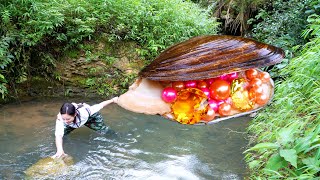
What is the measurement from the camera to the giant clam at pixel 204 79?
4.37 feet

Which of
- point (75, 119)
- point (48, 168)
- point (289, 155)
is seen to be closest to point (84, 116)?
point (75, 119)

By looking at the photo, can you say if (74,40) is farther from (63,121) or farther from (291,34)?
(291,34)

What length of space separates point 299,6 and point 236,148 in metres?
3.58

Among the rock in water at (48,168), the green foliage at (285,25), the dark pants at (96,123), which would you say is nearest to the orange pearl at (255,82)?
the rock in water at (48,168)

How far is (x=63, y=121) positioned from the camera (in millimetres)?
4031

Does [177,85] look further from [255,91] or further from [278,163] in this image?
[278,163]

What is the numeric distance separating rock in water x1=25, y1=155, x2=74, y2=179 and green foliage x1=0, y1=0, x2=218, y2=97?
6.93 feet

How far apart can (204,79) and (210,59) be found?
0.14 metres

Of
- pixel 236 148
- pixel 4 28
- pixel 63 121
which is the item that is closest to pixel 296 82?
pixel 236 148

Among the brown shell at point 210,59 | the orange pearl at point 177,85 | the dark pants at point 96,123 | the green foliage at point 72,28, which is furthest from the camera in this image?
the green foliage at point 72,28

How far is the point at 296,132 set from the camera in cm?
233

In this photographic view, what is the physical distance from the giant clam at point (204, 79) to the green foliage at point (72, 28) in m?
4.68

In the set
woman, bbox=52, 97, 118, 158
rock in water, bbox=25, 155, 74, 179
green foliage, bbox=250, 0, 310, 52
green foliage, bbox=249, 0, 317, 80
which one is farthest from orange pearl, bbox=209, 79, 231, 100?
green foliage, bbox=250, 0, 310, 52

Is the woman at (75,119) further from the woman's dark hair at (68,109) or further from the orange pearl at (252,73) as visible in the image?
the orange pearl at (252,73)
